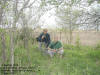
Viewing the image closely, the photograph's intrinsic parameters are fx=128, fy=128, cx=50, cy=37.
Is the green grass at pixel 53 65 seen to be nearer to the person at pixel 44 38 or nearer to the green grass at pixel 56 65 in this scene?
the green grass at pixel 56 65

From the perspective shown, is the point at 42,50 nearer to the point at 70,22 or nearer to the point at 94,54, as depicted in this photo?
the point at 70,22

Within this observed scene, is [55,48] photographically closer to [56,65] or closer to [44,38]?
[44,38]

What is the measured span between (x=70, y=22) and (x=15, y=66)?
2857 mm

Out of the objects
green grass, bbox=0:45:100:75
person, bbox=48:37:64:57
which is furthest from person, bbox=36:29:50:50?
green grass, bbox=0:45:100:75

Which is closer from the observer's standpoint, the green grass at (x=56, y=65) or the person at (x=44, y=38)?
the green grass at (x=56, y=65)

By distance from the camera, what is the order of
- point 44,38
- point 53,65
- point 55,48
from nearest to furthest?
1. point 53,65
2. point 55,48
3. point 44,38

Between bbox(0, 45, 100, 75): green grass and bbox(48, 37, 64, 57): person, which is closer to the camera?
bbox(0, 45, 100, 75): green grass

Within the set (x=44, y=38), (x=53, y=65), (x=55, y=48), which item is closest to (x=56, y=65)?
(x=53, y=65)

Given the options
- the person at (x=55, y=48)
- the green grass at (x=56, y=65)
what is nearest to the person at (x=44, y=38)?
the person at (x=55, y=48)

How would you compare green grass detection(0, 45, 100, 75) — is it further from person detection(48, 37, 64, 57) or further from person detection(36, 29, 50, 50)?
person detection(36, 29, 50, 50)

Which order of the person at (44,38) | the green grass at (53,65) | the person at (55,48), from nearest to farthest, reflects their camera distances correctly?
the green grass at (53,65)
the person at (55,48)
the person at (44,38)

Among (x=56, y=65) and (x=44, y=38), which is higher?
(x=44, y=38)

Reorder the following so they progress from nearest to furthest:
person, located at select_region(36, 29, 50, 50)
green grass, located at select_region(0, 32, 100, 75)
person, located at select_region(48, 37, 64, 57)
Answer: green grass, located at select_region(0, 32, 100, 75)
person, located at select_region(48, 37, 64, 57)
person, located at select_region(36, 29, 50, 50)

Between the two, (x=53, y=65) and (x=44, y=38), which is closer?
(x=53, y=65)
